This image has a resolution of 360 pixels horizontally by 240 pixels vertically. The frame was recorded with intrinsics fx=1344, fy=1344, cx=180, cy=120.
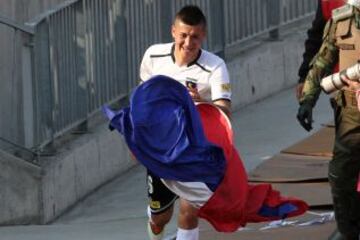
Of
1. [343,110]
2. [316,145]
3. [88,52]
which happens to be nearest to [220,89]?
[343,110]

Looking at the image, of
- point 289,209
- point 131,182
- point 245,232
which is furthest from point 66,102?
point 289,209

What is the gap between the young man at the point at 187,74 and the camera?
25.5ft

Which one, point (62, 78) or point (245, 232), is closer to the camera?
point (245, 232)

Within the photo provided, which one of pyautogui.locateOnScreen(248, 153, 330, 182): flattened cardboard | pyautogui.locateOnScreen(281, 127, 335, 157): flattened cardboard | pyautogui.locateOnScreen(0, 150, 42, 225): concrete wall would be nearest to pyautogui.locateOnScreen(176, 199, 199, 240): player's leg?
pyautogui.locateOnScreen(0, 150, 42, 225): concrete wall

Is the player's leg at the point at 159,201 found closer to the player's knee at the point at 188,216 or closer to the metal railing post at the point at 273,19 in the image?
the player's knee at the point at 188,216

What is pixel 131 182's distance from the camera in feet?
35.7

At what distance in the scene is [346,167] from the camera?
787 cm

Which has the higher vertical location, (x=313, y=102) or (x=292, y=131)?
(x=313, y=102)

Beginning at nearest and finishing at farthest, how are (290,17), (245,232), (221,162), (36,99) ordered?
(221,162) < (245,232) < (36,99) < (290,17)

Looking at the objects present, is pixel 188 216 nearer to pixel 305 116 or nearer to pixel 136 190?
pixel 305 116

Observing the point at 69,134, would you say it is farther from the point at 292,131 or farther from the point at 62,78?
the point at 292,131

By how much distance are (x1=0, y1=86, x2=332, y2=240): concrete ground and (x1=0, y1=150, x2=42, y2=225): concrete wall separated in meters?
0.11

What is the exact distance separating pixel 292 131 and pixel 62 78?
8.34ft

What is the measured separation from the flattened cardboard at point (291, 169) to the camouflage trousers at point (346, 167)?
2.01 m
